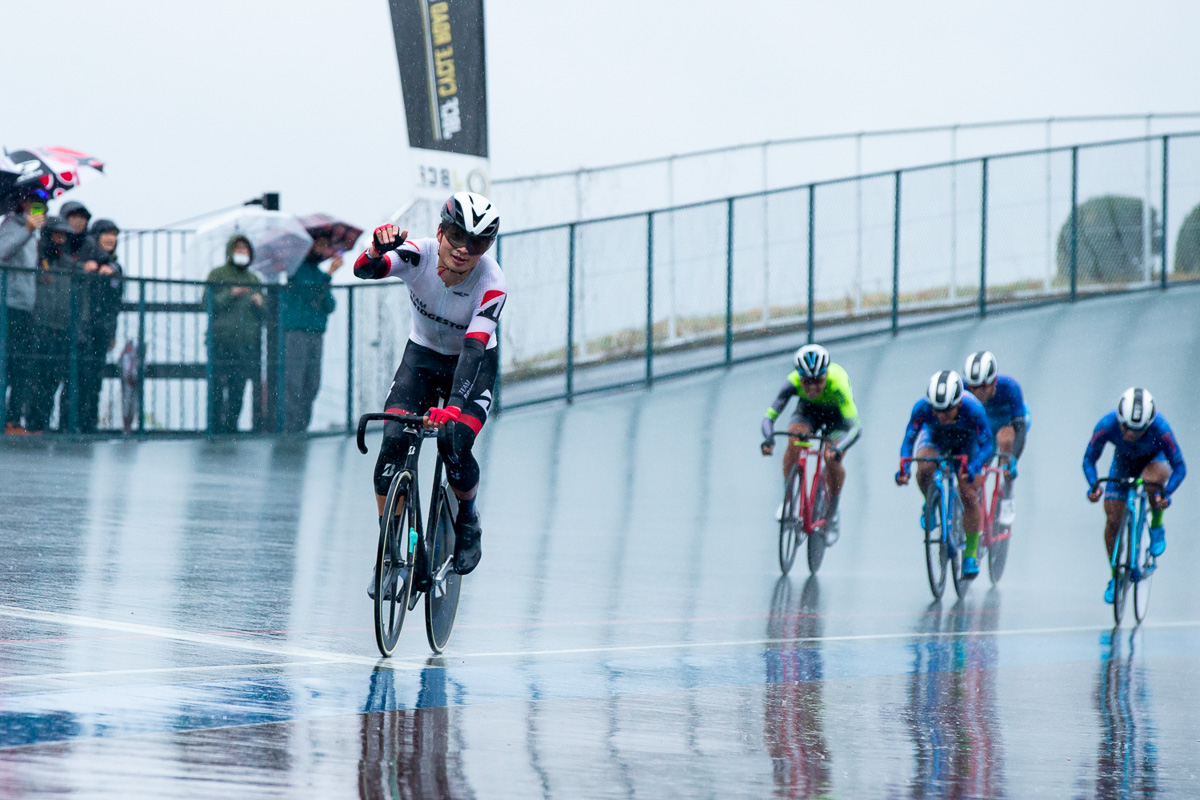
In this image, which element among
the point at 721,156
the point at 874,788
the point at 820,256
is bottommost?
the point at 874,788

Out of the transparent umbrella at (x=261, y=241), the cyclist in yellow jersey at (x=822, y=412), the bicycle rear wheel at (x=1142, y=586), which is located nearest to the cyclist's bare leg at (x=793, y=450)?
the cyclist in yellow jersey at (x=822, y=412)

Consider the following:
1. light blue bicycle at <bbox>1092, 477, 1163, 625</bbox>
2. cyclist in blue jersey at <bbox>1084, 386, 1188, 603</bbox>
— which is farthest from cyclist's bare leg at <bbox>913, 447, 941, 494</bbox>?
light blue bicycle at <bbox>1092, 477, 1163, 625</bbox>

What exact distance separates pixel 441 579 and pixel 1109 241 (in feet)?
62.7

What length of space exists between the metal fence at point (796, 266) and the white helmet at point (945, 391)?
9213 mm

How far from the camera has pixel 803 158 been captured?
25.6 metres

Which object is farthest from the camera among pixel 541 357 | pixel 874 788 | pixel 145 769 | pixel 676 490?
pixel 541 357

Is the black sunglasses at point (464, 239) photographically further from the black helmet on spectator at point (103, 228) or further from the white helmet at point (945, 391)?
the black helmet on spectator at point (103, 228)

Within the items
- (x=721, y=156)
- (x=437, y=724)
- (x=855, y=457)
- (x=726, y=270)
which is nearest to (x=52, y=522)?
(x=437, y=724)

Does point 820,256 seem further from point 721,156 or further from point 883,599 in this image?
point 883,599

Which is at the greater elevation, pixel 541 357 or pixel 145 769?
pixel 541 357

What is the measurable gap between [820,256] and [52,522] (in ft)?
45.4

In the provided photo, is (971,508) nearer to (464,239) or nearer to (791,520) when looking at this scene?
(791,520)

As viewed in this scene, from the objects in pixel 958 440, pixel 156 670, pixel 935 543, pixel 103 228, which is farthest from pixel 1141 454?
pixel 103 228

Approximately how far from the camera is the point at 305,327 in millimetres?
18578
